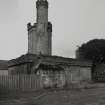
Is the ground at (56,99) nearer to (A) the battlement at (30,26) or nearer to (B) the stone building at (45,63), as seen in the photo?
(B) the stone building at (45,63)

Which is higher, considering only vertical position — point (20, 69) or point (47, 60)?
point (47, 60)

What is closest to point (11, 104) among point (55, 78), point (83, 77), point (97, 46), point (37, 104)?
point (37, 104)

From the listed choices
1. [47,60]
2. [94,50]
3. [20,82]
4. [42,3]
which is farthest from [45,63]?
[94,50]

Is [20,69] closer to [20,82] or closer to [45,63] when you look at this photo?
[45,63]

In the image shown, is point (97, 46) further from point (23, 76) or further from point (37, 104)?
point (37, 104)

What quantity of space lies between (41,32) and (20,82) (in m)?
23.0

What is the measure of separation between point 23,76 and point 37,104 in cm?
618

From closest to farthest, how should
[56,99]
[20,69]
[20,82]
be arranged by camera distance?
[56,99]
[20,82]
[20,69]

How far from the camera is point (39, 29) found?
36875 millimetres

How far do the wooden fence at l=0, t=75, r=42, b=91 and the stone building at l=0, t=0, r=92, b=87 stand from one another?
1.19 m

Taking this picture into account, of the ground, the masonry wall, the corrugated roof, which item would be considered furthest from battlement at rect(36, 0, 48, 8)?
the ground

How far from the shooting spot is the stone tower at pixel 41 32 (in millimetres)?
36534

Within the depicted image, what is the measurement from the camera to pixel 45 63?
18891 millimetres

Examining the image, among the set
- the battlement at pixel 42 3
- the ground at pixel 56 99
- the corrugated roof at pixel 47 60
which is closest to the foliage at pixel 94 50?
the battlement at pixel 42 3
